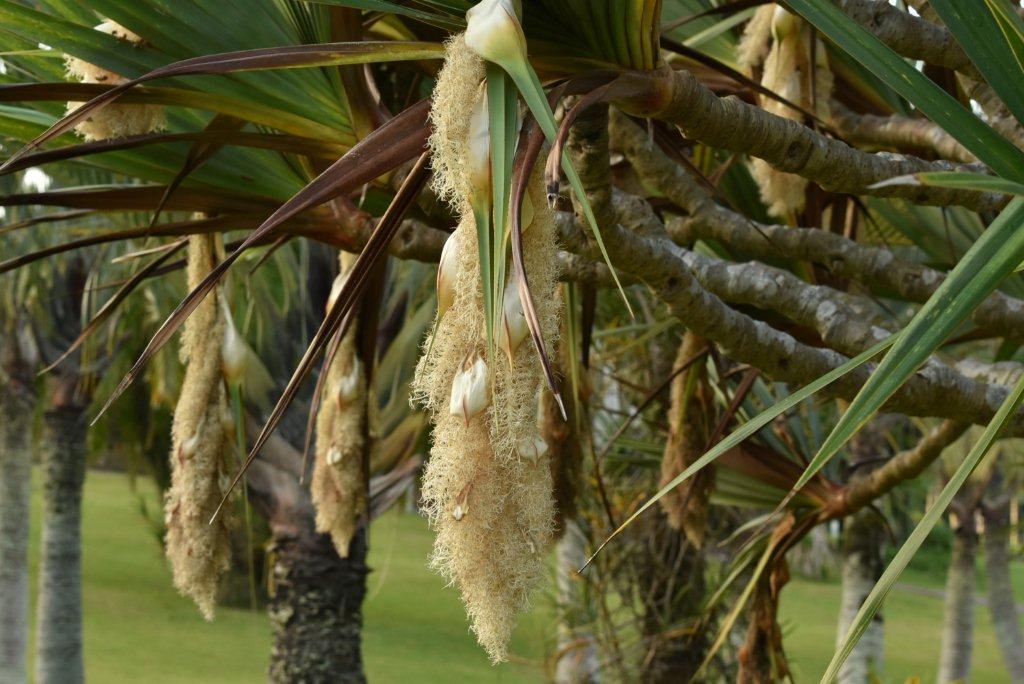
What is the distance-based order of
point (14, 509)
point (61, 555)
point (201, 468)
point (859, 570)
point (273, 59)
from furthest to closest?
point (14, 509) → point (61, 555) → point (859, 570) → point (201, 468) → point (273, 59)

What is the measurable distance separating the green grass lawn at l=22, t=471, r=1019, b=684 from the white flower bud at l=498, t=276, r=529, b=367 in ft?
13.6

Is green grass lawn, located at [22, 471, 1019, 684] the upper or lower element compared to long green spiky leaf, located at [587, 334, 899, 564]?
lower

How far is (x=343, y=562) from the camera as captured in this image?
3.84 meters

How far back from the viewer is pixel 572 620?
173 inches

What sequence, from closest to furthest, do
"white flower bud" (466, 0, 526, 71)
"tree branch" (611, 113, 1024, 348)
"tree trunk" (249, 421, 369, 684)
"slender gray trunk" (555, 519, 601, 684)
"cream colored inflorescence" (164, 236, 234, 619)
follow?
"white flower bud" (466, 0, 526, 71) → "cream colored inflorescence" (164, 236, 234, 619) → "tree branch" (611, 113, 1024, 348) → "tree trunk" (249, 421, 369, 684) → "slender gray trunk" (555, 519, 601, 684)

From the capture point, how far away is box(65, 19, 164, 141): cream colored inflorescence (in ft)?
3.59

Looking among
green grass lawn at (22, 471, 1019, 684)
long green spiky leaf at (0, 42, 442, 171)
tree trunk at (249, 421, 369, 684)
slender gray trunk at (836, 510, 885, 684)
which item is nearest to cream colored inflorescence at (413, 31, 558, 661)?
long green spiky leaf at (0, 42, 442, 171)

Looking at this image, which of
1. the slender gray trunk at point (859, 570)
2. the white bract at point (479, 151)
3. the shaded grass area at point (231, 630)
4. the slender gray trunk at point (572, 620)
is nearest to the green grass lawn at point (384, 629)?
the shaded grass area at point (231, 630)

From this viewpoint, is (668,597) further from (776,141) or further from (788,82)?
(776,141)

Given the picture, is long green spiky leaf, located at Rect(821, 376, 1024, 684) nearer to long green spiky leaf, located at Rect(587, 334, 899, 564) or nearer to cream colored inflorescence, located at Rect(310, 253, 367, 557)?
long green spiky leaf, located at Rect(587, 334, 899, 564)

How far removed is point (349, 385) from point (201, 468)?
25 cm

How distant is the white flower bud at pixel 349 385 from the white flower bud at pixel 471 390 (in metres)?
0.73

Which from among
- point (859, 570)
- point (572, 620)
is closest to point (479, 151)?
point (572, 620)

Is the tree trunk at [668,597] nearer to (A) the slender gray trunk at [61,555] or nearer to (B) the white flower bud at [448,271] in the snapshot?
(B) the white flower bud at [448,271]
